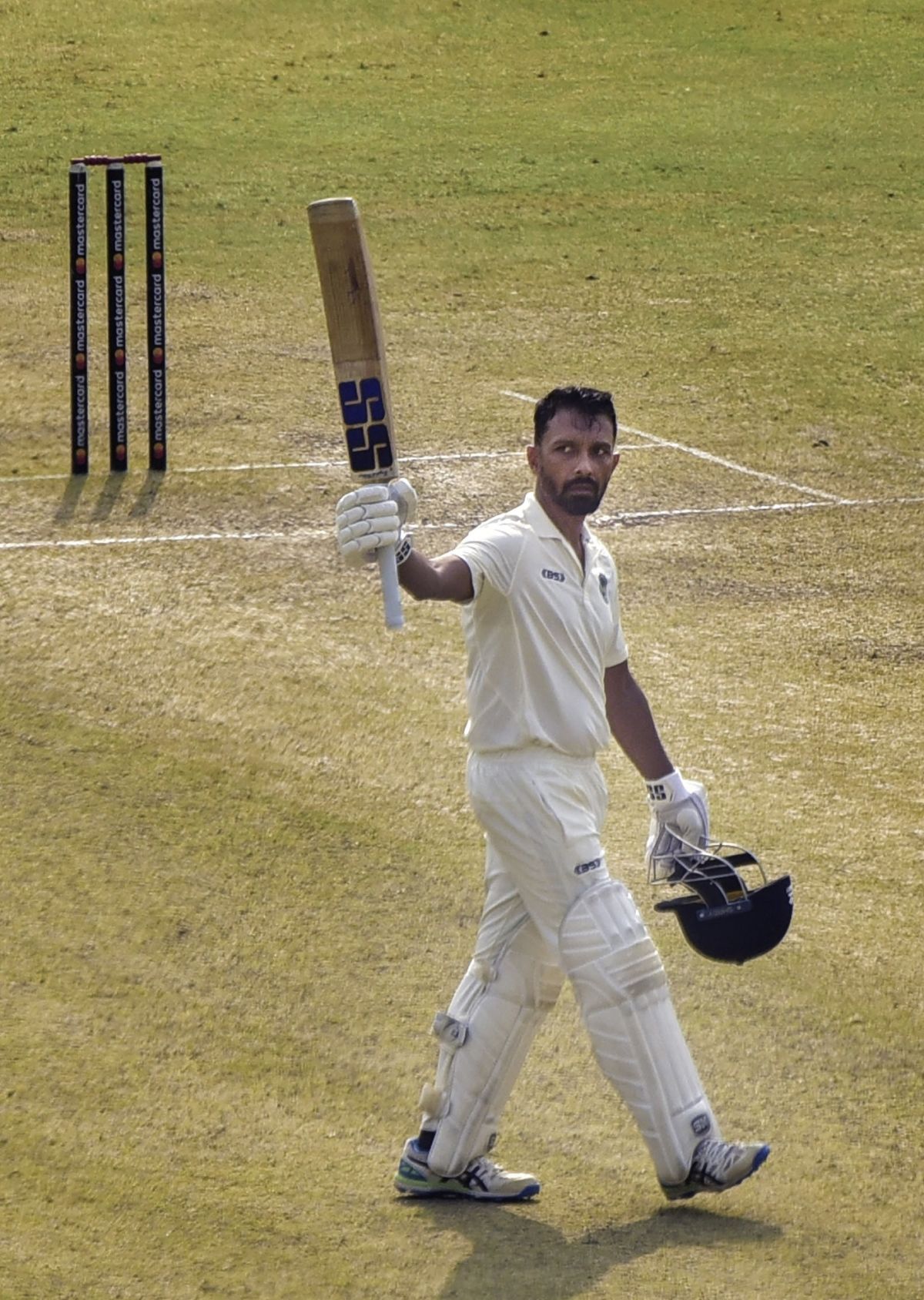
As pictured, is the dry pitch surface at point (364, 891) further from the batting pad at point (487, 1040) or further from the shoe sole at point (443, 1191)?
the batting pad at point (487, 1040)

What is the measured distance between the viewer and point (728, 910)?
5812mm

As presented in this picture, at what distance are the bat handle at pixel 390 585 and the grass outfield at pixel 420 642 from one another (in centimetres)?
175

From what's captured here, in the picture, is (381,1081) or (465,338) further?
(465,338)

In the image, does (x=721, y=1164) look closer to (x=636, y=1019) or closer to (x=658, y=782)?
(x=636, y=1019)

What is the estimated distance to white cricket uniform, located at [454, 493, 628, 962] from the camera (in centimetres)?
549

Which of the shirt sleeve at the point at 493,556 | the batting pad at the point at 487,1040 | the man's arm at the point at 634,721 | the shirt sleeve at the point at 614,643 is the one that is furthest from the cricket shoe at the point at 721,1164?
the shirt sleeve at the point at 493,556

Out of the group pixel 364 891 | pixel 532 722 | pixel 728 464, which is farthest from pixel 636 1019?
pixel 728 464

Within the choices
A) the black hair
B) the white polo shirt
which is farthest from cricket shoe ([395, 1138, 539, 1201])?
the black hair

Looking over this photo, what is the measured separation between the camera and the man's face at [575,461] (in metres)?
5.70

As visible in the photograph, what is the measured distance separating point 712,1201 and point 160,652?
523cm

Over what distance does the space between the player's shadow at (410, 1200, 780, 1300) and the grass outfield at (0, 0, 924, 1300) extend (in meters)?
0.02

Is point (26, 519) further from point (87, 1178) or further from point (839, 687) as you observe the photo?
point (87, 1178)

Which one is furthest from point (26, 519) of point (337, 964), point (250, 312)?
point (337, 964)

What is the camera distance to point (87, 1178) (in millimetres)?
5777
